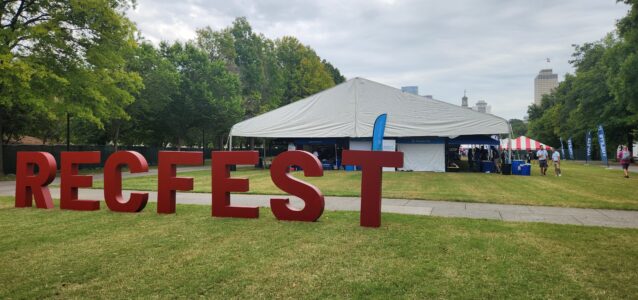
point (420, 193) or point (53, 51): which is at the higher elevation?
point (53, 51)

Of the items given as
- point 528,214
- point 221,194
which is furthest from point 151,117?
point 528,214

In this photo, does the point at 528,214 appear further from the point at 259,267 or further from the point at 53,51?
the point at 53,51

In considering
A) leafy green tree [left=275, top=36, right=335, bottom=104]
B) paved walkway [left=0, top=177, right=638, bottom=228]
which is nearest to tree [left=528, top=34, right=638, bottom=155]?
paved walkway [left=0, top=177, right=638, bottom=228]

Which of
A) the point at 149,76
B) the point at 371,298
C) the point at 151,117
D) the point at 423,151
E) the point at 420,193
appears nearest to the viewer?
the point at 371,298

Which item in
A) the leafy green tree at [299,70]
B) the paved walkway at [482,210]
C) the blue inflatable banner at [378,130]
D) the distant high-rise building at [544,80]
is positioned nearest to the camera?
the paved walkway at [482,210]

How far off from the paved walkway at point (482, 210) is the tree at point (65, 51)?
1020 centimetres

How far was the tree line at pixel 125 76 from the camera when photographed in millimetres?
19531

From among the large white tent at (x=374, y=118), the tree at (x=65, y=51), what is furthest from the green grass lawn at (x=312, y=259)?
the large white tent at (x=374, y=118)

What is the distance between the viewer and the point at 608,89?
132 feet

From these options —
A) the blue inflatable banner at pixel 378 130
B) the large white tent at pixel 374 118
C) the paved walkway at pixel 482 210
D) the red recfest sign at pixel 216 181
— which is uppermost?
the large white tent at pixel 374 118

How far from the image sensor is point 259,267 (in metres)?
5.10

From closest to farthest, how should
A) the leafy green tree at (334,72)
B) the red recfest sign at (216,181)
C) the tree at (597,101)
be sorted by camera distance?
the red recfest sign at (216,181), the tree at (597,101), the leafy green tree at (334,72)

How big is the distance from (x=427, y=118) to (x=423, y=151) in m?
2.37

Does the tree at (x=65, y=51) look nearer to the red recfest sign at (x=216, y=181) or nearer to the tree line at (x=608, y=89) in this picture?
the red recfest sign at (x=216, y=181)
